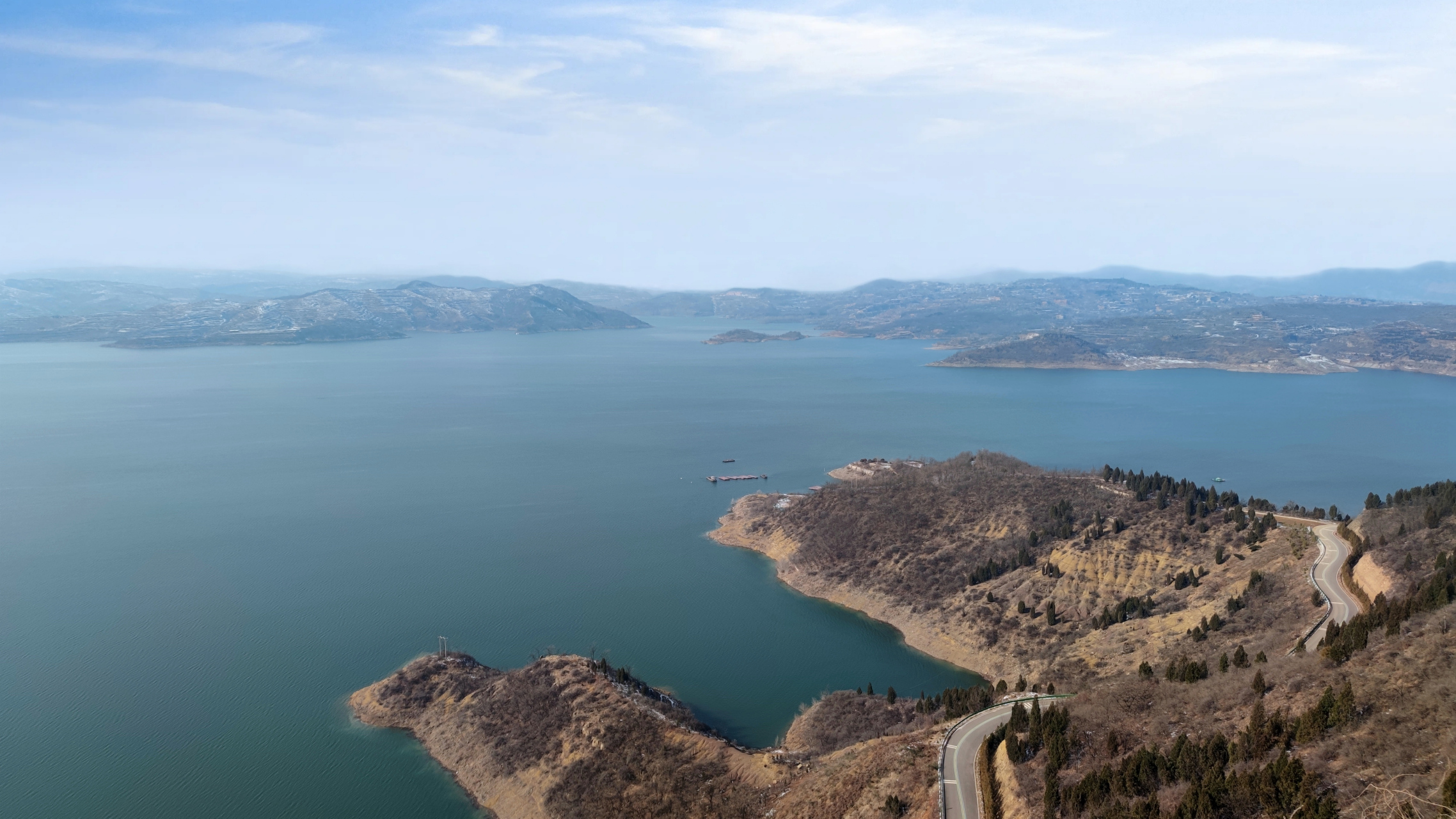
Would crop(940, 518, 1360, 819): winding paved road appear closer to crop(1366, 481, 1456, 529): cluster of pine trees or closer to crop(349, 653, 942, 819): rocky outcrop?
crop(349, 653, 942, 819): rocky outcrop

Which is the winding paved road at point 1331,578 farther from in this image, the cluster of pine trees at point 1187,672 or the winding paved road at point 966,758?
the winding paved road at point 966,758

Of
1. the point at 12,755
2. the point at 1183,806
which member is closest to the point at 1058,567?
the point at 1183,806

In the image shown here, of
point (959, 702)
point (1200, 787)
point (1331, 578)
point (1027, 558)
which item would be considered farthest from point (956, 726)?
point (1027, 558)

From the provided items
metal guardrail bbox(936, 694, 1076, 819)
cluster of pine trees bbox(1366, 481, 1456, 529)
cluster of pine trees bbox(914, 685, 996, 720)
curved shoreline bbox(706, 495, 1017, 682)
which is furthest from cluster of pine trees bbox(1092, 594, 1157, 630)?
cluster of pine trees bbox(1366, 481, 1456, 529)

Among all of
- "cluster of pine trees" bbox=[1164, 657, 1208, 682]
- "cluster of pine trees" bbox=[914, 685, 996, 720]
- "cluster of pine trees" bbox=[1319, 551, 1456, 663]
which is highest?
"cluster of pine trees" bbox=[1319, 551, 1456, 663]

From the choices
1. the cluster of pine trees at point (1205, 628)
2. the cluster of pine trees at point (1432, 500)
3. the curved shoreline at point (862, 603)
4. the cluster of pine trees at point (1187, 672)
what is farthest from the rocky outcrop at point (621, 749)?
the cluster of pine trees at point (1432, 500)

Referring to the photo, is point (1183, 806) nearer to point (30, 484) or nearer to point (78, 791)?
point (78, 791)
